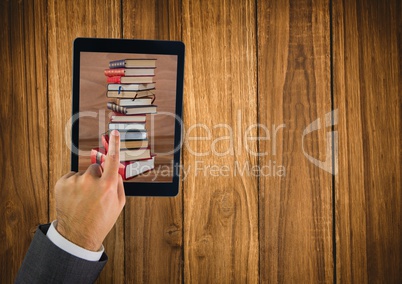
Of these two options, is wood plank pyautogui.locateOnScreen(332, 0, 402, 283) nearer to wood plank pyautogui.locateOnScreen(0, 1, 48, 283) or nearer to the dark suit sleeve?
the dark suit sleeve

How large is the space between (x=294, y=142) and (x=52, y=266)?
27.8 inches

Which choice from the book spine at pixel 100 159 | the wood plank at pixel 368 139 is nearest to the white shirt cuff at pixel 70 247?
the book spine at pixel 100 159

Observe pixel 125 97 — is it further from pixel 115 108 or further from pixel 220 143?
pixel 220 143

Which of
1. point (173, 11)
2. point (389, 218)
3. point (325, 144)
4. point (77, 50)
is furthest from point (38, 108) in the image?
point (389, 218)

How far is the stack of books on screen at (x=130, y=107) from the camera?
2.92ft

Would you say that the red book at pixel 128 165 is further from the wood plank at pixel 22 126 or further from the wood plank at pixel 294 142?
the wood plank at pixel 294 142

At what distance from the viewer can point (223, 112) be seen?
3.11 ft

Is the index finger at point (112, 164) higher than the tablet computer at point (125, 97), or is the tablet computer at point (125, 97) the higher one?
the tablet computer at point (125, 97)

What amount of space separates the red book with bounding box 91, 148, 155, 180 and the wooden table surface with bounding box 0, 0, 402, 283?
0.29ft

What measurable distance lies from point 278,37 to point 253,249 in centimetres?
64

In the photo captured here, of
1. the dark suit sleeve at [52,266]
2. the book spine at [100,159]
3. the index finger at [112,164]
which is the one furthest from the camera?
the book spine at [100,159]

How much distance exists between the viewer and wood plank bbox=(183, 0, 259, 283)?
0.94 m

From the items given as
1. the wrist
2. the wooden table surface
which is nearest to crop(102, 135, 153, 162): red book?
the wooden table surface

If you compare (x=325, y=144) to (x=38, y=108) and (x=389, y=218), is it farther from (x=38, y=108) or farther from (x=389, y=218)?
(x=38, y=108)
